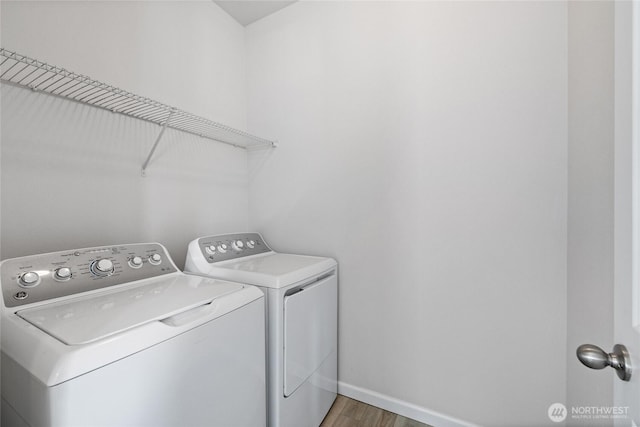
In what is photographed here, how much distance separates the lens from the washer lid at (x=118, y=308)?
2.24 ft

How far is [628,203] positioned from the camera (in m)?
0.50

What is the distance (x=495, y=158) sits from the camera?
1.31m

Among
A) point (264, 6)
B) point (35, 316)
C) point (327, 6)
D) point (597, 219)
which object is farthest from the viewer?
point (264, 6)

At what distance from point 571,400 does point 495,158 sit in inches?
44.1

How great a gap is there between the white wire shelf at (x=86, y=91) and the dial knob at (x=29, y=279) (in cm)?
69

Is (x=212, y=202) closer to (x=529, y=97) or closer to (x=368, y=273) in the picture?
(x=368, y=273)

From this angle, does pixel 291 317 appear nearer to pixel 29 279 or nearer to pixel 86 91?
pixel 29 279

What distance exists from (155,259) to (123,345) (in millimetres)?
691

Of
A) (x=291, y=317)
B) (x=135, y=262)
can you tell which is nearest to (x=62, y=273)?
(x=135, y=262)

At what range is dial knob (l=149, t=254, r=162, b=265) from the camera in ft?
4.07

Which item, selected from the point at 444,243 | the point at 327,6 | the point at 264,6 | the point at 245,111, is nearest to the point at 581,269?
the point at 444,243

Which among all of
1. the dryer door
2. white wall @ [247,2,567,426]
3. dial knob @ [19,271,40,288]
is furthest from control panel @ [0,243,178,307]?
white wall @ [247,2,567,426]

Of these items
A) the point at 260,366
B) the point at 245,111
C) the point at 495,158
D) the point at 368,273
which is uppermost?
the point at 245,111

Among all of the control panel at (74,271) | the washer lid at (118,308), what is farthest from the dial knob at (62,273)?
the washer lid at (118,308)
